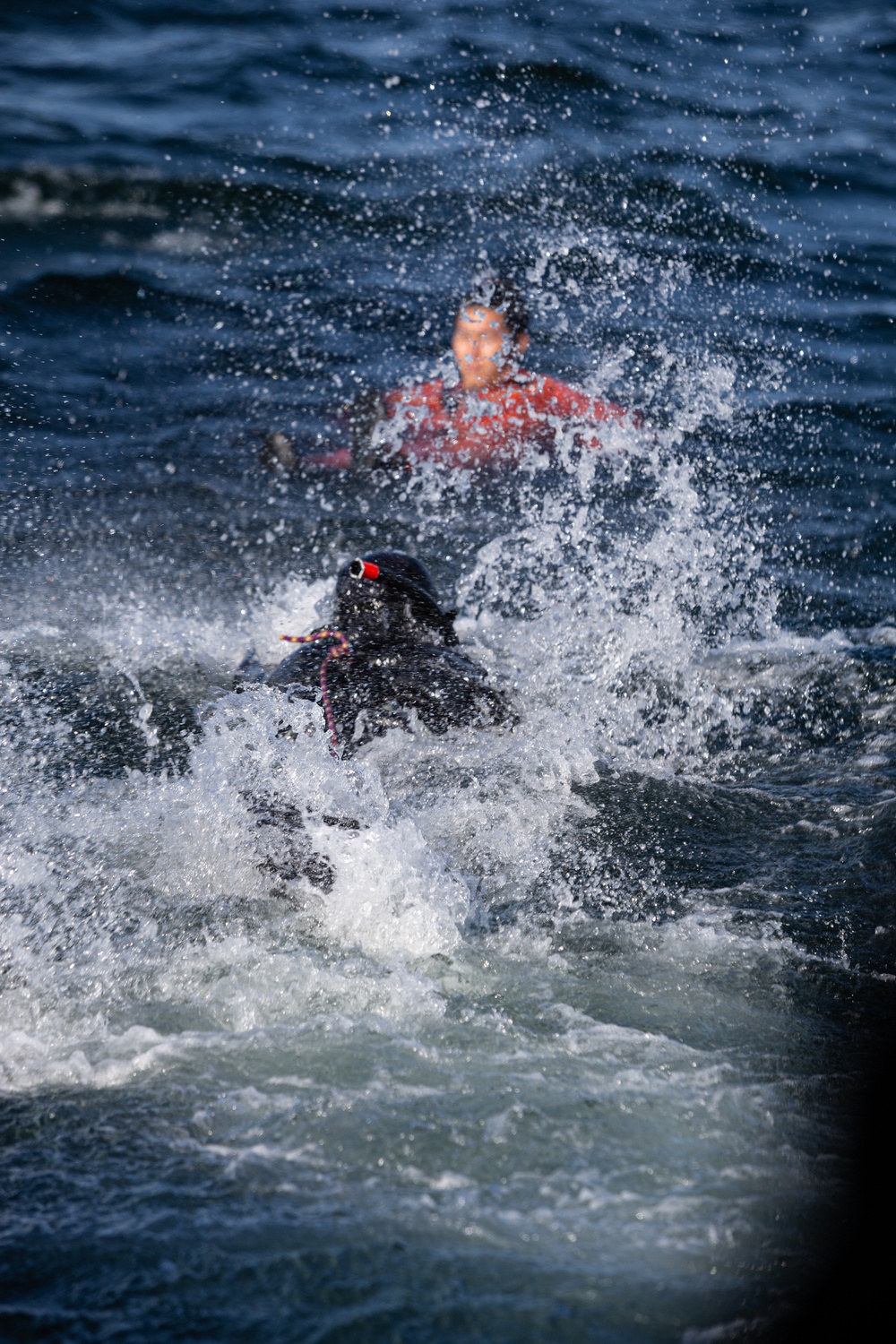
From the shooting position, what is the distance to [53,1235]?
8.11ft

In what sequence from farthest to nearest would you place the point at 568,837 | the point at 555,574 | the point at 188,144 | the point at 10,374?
the point at 188,144
the point at 10,374
the point at 555,574
the point at 568,837

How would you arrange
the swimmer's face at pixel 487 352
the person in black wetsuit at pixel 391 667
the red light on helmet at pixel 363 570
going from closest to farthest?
the person in black wetsuit at pixel 391 667, the red light on helmet at pixel 363 570, the swimmer's face at pixel 487 352

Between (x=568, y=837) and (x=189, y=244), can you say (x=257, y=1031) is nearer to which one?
(x=568, y=837)

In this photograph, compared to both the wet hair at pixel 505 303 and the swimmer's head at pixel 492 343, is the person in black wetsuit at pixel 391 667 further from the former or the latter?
the wet hair at pixel 505 303

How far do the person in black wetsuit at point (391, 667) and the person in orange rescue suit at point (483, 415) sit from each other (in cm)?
356

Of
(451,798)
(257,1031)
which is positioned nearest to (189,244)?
(451,798)

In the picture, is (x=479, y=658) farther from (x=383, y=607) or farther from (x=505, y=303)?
(x=505, y=303)

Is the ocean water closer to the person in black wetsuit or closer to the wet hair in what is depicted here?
the person in black wetsuit

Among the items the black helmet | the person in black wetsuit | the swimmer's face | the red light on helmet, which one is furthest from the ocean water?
the swimmer's face

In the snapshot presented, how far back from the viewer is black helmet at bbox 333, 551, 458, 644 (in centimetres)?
452

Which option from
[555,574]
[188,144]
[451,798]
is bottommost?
[451,798]

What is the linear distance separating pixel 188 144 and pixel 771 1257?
435 inches

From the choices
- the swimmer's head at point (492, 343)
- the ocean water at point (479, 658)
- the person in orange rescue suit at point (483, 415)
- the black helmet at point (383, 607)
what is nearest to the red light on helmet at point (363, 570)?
the black helmet at point (383, 607)

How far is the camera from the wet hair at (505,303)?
8445 millimetres
